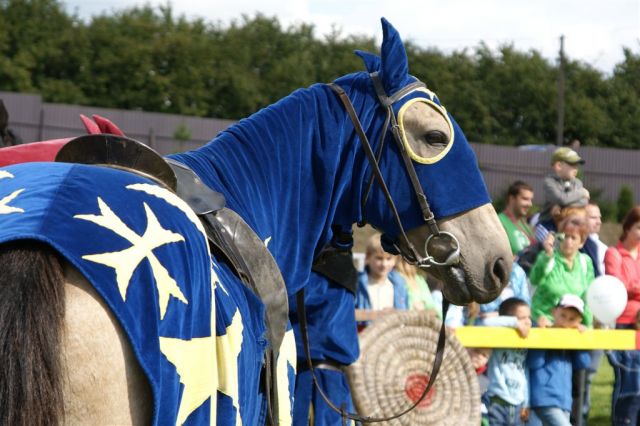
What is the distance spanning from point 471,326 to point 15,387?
17.1 feet

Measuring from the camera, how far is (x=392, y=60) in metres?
3.49

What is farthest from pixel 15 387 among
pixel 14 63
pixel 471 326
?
pixel 14 63

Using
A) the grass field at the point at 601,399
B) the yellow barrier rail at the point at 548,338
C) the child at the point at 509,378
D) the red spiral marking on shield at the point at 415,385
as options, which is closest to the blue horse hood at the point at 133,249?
the red spiral marking on shield at the point at 415,385

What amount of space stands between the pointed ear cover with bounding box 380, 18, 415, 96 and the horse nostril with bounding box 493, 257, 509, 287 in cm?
70

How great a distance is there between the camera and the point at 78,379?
81.1 inches

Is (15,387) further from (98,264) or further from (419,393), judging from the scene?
(419,393)

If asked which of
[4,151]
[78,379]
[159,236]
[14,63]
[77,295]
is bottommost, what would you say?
[78,379]

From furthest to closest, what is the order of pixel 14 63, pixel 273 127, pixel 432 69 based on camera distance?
pixel 432 69 < pixel 14 63 < pixel 273 127

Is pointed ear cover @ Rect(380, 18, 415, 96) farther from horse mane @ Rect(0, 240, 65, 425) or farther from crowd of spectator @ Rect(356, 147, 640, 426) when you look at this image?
crowd of spectator @ Rect(356, 147, 640, 426)

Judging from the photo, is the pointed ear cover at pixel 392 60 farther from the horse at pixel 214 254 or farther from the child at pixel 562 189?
the child at pixel 562 189

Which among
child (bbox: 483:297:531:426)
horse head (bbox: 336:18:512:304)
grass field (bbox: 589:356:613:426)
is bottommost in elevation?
grass field (bbox: 589:356:613:426)

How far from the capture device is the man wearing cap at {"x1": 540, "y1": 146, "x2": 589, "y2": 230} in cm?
865

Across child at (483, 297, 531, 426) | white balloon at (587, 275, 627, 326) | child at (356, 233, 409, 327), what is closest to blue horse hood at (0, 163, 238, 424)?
child at (356, 233, 409, 327)

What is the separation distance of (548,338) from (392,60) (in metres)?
4.07
